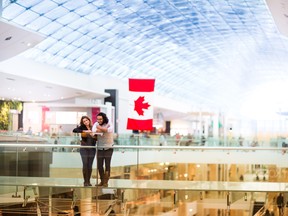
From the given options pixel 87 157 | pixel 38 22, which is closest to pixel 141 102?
Result: pixel 87 157

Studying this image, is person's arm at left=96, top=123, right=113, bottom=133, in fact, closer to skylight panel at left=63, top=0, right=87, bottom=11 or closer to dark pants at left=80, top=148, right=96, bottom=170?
dark pants at left=80, top=148, right=96, bottom=170

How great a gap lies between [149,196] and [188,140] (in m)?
29.9

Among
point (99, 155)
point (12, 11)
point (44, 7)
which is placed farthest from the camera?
point (44, 7)

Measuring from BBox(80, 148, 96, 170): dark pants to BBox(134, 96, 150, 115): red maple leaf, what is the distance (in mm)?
3055

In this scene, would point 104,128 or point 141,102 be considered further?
point 141,102

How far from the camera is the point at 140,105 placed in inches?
549

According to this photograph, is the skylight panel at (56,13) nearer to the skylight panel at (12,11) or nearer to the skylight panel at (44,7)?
the skylight panel at (44,7)

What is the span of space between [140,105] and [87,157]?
3346 millimetres

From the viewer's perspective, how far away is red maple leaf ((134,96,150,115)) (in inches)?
544

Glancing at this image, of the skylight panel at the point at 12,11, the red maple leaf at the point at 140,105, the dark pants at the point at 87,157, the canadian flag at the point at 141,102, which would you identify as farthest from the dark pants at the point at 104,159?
the skylight panel at the point at 12,11

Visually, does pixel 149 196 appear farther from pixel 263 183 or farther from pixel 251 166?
pixel 251 166

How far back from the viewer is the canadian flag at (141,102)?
1366 cm

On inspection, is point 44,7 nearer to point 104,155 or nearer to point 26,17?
point 26,17

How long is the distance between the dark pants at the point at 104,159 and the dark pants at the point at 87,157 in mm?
124
